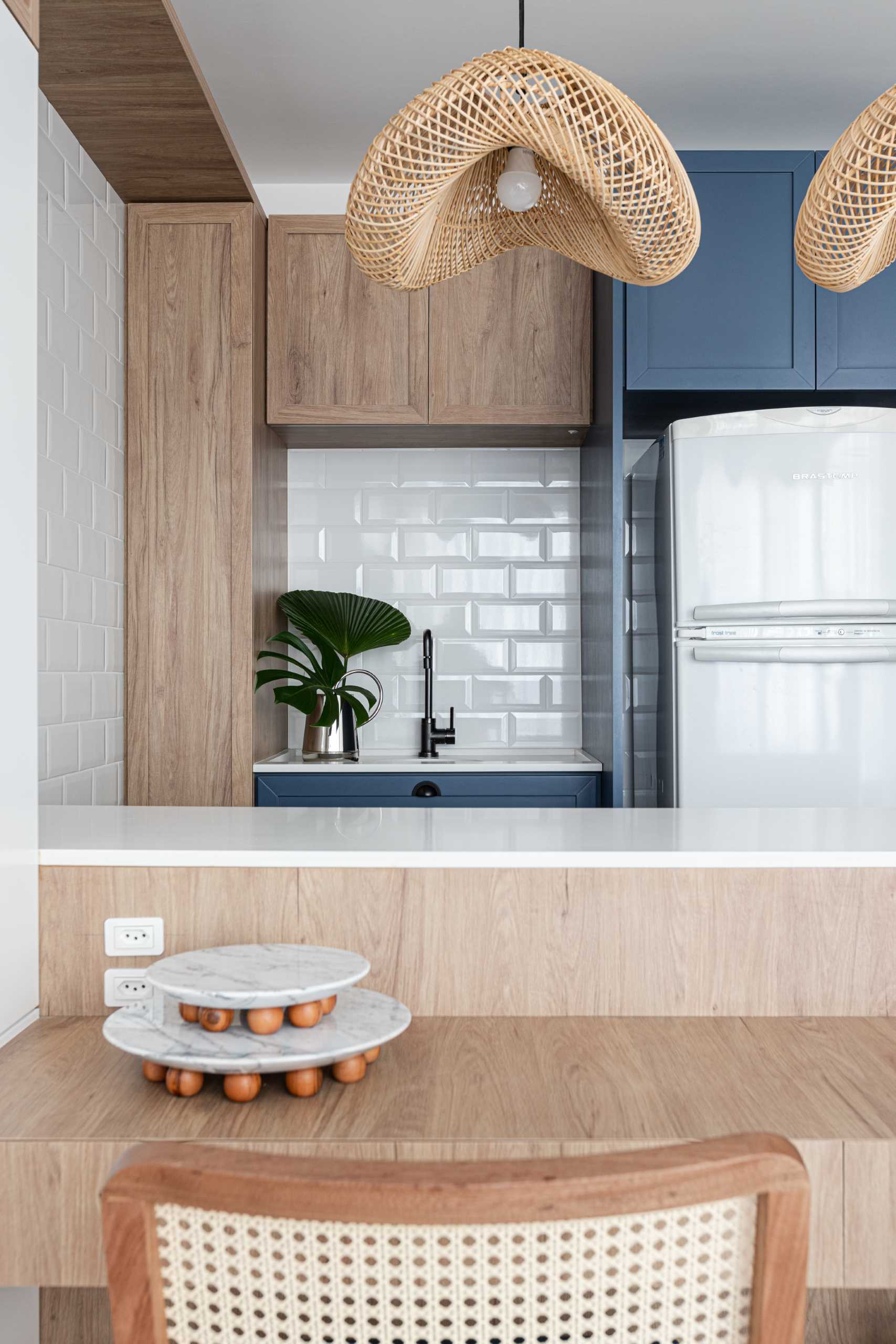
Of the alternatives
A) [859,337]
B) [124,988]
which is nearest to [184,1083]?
[124,988]

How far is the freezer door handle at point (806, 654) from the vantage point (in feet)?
8.55

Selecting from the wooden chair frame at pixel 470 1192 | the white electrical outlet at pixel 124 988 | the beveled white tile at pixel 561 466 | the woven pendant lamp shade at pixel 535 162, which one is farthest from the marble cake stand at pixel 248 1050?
the beveled white tile at pixel 561 466

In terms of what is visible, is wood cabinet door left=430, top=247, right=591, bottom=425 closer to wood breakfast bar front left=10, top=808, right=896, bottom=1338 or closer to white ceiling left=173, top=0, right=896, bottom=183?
white ceiling left=173, top=0, right=896, bottom=183

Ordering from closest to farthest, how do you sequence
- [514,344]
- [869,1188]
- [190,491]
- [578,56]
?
[869,1188] → [578,56] → [190,491] → [514,344]

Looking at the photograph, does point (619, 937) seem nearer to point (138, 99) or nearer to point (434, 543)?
point (138, 99)

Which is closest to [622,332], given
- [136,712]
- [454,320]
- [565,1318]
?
[454,320]

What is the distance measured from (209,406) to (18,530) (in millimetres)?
1674

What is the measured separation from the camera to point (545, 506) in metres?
3.49

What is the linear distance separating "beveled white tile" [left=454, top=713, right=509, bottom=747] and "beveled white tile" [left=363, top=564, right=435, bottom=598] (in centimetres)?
42

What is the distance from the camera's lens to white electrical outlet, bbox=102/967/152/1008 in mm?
1339

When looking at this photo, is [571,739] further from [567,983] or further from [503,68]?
[503,68]

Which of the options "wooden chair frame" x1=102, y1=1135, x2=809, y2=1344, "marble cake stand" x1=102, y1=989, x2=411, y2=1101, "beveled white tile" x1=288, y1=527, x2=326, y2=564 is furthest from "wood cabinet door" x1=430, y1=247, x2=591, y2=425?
"wooden chair frame" x1=102, y1=1135, x2=809, y2=1344

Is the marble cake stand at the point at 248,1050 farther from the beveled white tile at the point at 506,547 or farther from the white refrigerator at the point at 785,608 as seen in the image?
the beveled white tile at the point at 506,547

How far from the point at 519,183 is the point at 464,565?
7.47ft
